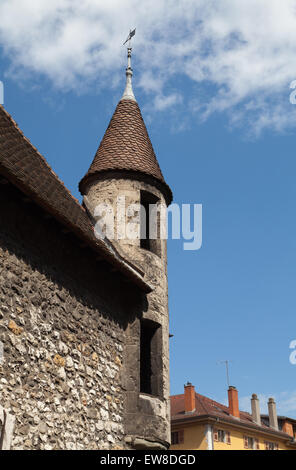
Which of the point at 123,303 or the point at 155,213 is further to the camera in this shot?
the point at 155,213

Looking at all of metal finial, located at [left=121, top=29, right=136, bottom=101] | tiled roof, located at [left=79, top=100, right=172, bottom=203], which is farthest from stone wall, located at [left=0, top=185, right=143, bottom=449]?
metal finial, located at [left=121, top=29, right=136, bottom=101]

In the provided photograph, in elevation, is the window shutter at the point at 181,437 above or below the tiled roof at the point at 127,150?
below

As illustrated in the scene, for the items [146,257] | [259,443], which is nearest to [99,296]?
[146,257]

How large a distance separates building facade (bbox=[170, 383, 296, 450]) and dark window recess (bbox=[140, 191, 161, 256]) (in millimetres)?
19397

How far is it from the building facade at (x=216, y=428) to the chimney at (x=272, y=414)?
0.46 meters

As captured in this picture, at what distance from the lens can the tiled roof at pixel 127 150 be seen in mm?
12172

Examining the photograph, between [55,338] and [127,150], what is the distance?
563 cm

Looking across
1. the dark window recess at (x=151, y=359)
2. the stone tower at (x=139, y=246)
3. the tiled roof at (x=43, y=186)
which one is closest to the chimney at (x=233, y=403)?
the stone tower at (x=139, y=246)

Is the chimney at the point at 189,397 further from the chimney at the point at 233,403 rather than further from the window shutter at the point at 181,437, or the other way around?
the chimney at the point at 233,403

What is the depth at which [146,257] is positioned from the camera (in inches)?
450
